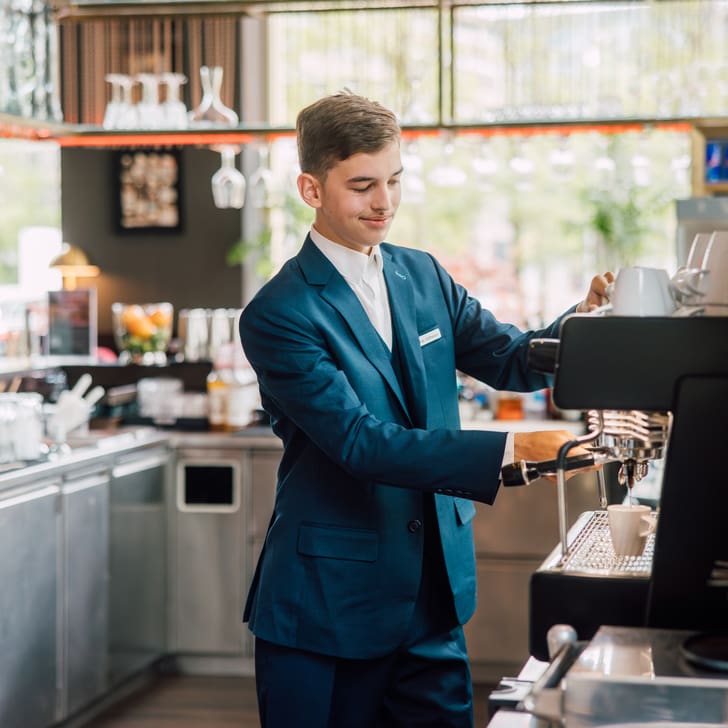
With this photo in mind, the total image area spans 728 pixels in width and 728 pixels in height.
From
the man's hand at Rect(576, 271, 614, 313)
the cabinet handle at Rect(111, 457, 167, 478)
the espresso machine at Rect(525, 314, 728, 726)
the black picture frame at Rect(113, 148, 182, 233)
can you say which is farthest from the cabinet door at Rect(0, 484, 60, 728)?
the black picture frame at Rect(113, 148, 182, 233)

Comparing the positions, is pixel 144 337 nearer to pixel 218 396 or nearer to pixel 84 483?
pixel 218 396

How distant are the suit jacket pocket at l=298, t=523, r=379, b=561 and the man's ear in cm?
55

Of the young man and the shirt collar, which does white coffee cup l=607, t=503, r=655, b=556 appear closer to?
the young man

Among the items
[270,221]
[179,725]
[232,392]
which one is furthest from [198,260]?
[179,725]

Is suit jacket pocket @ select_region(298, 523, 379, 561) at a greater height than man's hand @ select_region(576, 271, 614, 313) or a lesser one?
lesser

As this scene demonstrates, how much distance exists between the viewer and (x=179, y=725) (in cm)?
431

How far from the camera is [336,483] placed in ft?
7.09

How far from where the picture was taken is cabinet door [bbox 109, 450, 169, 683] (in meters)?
4.45

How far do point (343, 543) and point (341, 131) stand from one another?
0.69m

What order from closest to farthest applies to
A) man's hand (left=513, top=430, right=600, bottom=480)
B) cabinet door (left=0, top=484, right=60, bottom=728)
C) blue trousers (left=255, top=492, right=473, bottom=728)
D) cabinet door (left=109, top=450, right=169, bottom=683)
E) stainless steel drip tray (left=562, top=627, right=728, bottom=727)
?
stainless steel drip tray (left=562, top=627, right=728, bottom=727)
man's hand (left=513, top=430, right=600, bottom=480)
blue trousers (left=255, top=492, right=473, bottom=728)
cabinet door (left=0, top=484, right=60, bottom=728)
cabinet door (left=109, top=450, right=169, bottom=683)

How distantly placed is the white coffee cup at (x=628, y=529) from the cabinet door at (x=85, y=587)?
97.9 inches

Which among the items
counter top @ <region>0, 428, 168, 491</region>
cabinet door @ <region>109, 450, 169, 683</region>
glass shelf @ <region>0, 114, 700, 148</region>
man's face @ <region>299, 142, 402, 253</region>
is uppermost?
glass shelf @ <region>0, 114, 700, 148</region>

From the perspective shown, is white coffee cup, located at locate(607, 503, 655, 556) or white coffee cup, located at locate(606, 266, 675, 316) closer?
white coffee cup, located at locate(606, 266, 675, 316)

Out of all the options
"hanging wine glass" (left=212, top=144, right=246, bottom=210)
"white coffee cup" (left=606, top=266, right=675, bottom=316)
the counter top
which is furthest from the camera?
"hanging wine glass" (left=212, top=144, right=246, bottom=210)
